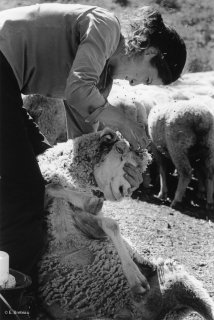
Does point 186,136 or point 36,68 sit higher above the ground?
point 36,68

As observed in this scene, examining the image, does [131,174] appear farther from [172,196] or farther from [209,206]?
[172,196]

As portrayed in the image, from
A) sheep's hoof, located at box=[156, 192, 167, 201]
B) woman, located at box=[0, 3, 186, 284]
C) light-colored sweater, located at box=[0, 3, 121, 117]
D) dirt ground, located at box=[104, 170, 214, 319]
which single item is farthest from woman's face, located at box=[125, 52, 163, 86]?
sheep's hoof, located at box=[156, 192, 167, 201]

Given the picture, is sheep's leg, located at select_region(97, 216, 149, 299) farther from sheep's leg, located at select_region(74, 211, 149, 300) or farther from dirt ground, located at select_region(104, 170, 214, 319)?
dirt ground, located at select_region(104, 170, 214, 319)

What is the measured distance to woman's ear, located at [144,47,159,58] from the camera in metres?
2.51

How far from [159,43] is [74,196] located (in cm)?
80

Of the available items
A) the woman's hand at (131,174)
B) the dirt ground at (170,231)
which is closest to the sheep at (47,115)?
the dirt ground at (170,231)

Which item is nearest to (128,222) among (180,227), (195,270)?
(180,227)

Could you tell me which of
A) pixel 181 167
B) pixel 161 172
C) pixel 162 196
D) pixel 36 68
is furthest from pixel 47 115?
pixel 36 68

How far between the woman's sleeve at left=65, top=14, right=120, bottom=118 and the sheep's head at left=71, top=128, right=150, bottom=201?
0.43 meters

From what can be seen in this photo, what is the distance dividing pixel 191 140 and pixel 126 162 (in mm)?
4119

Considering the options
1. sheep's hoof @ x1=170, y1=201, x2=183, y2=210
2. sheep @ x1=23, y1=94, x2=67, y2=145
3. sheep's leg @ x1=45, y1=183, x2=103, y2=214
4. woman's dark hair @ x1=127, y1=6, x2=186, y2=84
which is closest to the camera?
woman's dark hair @ x1=127, y1=6, x2=186, y2=84

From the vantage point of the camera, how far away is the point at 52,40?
2.46 m

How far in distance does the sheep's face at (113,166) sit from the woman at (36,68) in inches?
6.6

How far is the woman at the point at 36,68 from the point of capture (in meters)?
2.44
